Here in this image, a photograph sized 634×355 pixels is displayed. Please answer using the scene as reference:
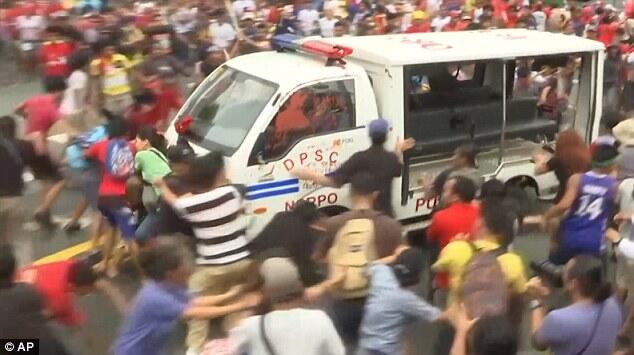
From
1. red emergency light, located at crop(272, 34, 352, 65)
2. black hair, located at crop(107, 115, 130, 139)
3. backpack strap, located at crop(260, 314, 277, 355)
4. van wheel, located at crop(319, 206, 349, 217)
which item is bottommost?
van wheel, located at crop(319, 206, 349, 217)

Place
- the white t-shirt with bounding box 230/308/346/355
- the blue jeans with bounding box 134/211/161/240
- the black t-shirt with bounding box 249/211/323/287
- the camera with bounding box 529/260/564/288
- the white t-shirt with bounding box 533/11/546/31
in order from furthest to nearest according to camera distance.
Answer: the white t-shirt with bounding box 533/11/546/31
the blue jeans with bounding box 134/211/161/240
the camera with bounding box 529/260/564/288
the black t-shirt with bounding box 249/211/323/287
the white t-shirt with bounding box 230/308/346/355

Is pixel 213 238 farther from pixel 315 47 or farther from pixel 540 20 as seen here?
pixel 540 20

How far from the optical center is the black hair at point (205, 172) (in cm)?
548

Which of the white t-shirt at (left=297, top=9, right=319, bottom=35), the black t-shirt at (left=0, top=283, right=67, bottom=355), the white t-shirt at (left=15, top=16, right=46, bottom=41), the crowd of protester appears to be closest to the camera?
the black t-shirt at (left=0, top=283, right=67, bottom=355)

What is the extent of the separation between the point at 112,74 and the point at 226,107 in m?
2.89

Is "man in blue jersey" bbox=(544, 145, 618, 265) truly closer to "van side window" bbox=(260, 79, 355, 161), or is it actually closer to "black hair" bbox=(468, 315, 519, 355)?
"van side window" bbox=(260, 79, 355, 161)

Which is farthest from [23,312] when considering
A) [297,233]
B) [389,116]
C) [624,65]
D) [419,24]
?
[419,24]

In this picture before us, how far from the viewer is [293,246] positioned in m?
5.21

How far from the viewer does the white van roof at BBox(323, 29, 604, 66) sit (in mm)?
7672

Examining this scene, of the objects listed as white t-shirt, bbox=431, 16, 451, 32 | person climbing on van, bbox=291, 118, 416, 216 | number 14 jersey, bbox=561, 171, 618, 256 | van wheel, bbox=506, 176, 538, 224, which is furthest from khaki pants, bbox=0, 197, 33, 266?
white t-shirt, bbox=431, 16, 451, 32

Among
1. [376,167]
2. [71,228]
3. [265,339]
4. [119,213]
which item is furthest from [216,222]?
[71,228]

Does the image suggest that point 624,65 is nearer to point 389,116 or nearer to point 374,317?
point 389,116

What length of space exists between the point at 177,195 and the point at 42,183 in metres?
3.28

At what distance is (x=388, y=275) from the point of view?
479 cm
